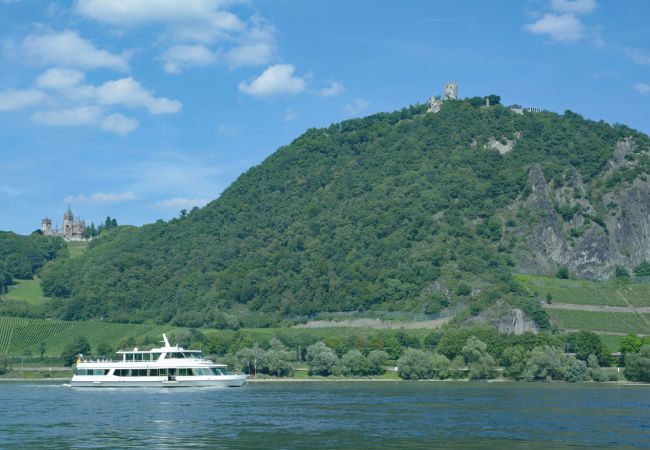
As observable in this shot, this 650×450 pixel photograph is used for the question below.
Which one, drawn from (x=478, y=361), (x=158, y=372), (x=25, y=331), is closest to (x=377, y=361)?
(x=478, y=361)

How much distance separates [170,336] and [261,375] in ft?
107

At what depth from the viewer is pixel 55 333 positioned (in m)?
180

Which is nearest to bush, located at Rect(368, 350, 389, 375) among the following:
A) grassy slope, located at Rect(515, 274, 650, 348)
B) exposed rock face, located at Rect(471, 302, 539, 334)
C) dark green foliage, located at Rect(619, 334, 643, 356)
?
exposed rock face, located at Rect(471, 302, 539, 334)

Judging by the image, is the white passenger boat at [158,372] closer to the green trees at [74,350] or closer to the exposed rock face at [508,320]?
the green trees at [74,350]

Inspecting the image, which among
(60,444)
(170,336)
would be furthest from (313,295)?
(60,444)

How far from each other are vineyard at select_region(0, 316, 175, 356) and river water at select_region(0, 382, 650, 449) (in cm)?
5899

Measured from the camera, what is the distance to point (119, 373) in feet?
390

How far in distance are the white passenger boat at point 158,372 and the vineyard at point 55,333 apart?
48364 mm

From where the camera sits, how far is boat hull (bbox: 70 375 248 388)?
380ft

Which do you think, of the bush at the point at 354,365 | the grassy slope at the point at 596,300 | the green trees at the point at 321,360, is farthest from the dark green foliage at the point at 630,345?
the green trees at the point at 321,360

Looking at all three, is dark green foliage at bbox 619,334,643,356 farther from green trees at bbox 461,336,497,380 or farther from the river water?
the river water

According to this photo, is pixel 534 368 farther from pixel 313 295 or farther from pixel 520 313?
pixel 313 295

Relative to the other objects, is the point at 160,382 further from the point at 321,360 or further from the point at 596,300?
the point at 596,300

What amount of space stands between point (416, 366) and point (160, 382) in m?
35.3
